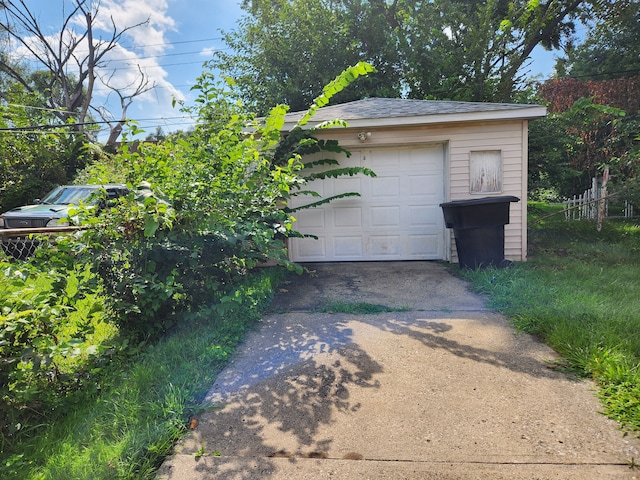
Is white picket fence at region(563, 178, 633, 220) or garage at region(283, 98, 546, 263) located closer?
garage at region(283, 98, 546, 263)

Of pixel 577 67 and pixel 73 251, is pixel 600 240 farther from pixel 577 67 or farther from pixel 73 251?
pixel 577 67

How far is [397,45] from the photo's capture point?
14172 millimetres

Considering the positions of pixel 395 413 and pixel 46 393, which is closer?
pixel 395 413

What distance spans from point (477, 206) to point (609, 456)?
4104 mm

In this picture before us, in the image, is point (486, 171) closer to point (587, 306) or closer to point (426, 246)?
point (426, 246)

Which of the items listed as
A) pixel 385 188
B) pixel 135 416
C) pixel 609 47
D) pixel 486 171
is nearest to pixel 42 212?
pixel 385 188

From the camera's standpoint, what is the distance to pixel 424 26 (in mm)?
13758

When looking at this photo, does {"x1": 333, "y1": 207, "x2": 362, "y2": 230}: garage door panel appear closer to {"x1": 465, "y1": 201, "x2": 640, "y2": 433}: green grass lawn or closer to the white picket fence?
{"x1": 465, "y1": 201, "x2": 640, "y2": 433}: green grass lawn

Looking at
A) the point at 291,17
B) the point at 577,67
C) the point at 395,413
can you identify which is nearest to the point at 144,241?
the point at 395,413

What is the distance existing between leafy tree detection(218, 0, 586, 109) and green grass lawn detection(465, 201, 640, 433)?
25.9 feet

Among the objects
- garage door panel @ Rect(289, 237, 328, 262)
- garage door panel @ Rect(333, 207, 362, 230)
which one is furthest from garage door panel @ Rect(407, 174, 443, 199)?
garage door panel @ Rect(289, 237, 328, 262)

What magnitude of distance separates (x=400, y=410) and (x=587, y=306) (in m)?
2.66

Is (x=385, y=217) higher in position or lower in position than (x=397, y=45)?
lower

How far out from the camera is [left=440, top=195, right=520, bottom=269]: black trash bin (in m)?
5.55
